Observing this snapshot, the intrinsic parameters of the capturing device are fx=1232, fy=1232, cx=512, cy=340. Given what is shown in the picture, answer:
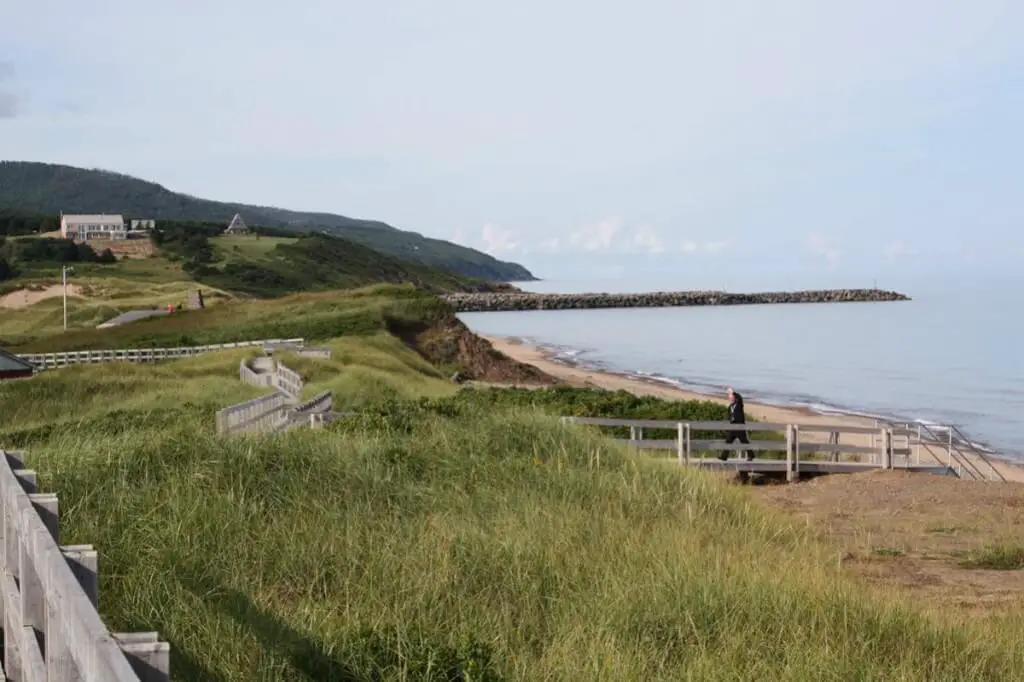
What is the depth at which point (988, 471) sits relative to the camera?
118 ft

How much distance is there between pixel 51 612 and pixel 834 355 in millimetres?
92049

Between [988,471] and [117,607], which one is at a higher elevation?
[117,607]

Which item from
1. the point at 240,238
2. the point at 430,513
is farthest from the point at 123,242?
the point at 430,513

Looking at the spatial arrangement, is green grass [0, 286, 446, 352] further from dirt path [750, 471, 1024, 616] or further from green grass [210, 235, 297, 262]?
green grass [210, 235, 297, 262]

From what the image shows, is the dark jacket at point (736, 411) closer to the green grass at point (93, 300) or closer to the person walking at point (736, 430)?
the person walking at point (736, 430)

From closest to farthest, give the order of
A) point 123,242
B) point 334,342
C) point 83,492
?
point 83,492
point 334,342
point 123,242

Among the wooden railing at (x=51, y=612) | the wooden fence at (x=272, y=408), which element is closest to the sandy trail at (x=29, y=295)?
the wooden fence at (x=272, y=408)

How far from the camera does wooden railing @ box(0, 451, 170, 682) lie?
363 centimetres

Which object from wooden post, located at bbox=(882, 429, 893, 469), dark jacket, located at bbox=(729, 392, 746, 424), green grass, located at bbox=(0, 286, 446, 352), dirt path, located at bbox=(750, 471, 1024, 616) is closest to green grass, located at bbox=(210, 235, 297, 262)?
green grass, located at bbox=(0, 286, 446, 352)

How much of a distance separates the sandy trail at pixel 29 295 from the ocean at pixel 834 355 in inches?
1645

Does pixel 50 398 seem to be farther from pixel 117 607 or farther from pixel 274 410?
pixel 117 607

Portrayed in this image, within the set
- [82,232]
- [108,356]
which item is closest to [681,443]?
[108,356]

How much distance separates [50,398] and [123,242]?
13980 centimetres

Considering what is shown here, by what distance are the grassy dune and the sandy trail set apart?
100m
